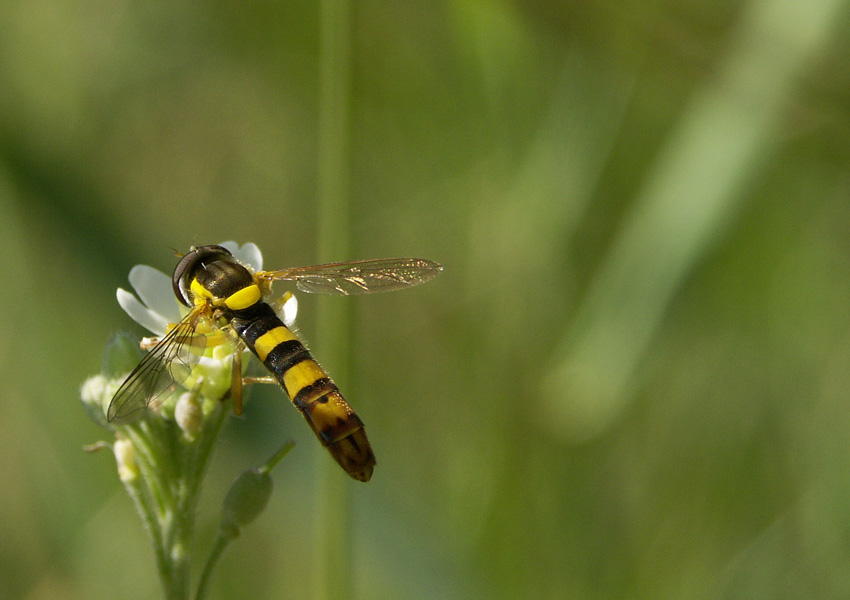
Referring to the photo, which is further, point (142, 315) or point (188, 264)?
point (188, 264)

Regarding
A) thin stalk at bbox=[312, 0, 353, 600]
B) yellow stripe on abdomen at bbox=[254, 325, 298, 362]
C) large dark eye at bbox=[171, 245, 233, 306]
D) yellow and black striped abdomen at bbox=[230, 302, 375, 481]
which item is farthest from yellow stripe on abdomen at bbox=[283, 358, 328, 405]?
large dark eye at bbox=[171, 245, 233, 306]

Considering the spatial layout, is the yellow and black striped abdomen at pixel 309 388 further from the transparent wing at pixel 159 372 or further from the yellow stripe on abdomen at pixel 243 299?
the transparent wing at pixel 159 372

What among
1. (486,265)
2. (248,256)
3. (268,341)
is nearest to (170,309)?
(248,256)

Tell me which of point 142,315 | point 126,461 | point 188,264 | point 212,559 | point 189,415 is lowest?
point 212,559

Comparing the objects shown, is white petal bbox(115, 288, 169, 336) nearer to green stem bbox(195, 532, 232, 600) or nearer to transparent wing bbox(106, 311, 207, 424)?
transparent wing bbox(106, 311, 207, 424)

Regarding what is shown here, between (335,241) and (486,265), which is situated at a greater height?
(335,241)

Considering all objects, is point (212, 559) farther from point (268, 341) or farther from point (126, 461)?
point (268, 341)
